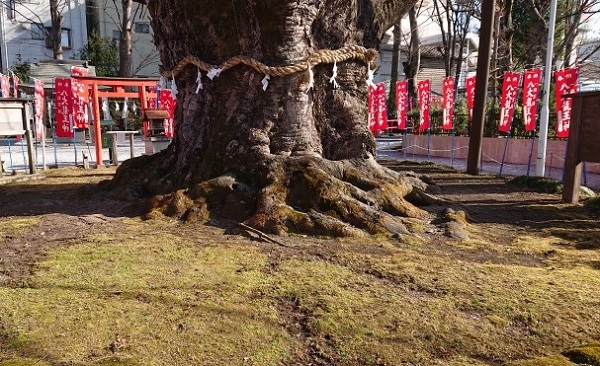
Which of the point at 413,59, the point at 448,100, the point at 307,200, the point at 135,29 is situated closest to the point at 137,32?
the point at 135,29

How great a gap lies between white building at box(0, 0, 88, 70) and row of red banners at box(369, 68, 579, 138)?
24169mm

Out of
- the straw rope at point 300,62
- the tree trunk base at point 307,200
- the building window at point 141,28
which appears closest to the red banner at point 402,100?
the straw rope at point 300,62

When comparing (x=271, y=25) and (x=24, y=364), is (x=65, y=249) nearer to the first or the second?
(x=24, y=364)

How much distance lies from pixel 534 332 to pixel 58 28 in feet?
106

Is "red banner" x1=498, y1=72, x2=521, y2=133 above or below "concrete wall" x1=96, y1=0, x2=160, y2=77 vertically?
below

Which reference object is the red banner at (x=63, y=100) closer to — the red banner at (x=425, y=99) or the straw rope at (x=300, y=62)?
the straw rope at (x=300, y=62)

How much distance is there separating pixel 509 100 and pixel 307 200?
33.2 feet

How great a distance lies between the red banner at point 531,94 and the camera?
38.9ft

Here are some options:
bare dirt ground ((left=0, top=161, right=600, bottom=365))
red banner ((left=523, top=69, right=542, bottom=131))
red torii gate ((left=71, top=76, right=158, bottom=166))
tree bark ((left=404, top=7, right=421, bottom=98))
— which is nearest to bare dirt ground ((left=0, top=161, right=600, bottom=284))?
bare dirt ground ((left=0, top=161, right=600, bottom=365))

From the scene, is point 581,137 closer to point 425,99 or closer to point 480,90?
point 480,90

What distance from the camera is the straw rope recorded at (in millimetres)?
5070

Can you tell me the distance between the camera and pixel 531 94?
12141 millimetres

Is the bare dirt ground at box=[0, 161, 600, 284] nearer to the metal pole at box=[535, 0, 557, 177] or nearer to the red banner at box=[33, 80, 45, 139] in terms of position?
the metal pole at box=[535, 0, 557, 177]

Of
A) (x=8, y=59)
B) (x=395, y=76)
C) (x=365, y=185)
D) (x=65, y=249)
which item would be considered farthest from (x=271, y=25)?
(x=8, y=59)
